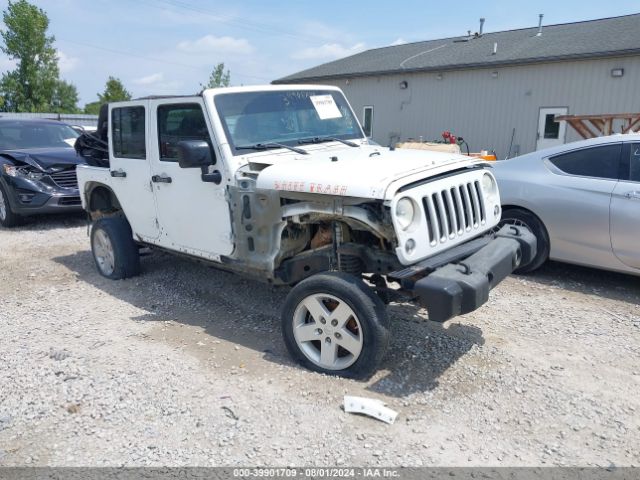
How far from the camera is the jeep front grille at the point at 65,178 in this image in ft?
27.9

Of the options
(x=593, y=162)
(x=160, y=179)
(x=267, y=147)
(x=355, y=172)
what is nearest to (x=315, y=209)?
(x=355, y=172)

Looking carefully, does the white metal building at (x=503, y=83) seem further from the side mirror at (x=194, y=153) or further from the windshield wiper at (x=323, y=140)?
the side mirror at (x=194, y=153)

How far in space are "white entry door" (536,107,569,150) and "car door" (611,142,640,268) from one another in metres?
10.9

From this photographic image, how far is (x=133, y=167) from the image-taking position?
17.3 ft

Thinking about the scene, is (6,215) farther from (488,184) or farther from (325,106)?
(488,184)

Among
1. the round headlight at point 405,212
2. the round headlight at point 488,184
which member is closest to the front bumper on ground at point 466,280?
the round headlight at point 405,212

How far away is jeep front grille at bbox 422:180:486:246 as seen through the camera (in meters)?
3.48

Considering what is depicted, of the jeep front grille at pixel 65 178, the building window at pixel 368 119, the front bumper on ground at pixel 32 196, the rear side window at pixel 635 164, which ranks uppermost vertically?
the building window at pixel 368 119

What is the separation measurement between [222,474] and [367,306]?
129 cm

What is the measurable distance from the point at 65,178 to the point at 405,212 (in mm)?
7028

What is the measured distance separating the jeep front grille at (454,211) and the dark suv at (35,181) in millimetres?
6751

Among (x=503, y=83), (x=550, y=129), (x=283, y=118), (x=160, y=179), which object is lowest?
(x=160, y=179)

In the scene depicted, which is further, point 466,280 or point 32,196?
point 32,196

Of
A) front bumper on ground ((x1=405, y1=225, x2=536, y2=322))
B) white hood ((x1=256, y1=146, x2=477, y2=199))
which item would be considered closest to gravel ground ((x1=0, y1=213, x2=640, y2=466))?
front bumper on ground ((x1=405, y1=225, x2=536, y2=322))
